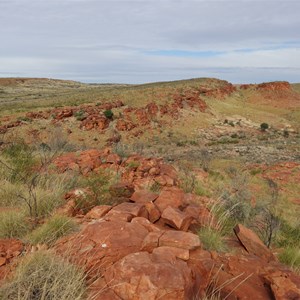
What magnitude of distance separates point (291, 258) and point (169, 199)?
6.14 ft

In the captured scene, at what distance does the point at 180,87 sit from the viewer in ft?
137

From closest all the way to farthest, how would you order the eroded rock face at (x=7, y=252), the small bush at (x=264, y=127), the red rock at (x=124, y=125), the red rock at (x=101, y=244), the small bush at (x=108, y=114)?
the eroded rock face at (x=7, y=252), the red rock at (x=101, y=244), the red rock at (x=124, y=125), the small bush at (x=108, y=114), the small bush at (x=264, y=127)

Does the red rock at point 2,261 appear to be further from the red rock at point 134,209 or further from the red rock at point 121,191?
the red rock at point 121,191

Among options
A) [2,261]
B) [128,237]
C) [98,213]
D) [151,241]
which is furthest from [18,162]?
[151,241]

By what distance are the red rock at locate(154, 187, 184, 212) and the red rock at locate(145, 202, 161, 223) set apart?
7.3 inches

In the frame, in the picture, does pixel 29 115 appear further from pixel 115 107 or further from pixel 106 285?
pixel 106 285

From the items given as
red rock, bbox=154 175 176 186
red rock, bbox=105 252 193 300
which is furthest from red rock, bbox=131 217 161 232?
red rock, bbox=154 175 176 186

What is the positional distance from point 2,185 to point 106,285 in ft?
11.0

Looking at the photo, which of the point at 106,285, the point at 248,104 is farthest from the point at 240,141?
the point at 106,285

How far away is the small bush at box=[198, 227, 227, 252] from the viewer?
4.22m

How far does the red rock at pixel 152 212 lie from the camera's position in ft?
15.0

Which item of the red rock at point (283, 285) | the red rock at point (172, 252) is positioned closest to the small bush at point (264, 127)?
the red rock at point (283, 285)

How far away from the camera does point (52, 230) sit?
3.86 m

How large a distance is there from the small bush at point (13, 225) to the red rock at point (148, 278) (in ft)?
4.99
